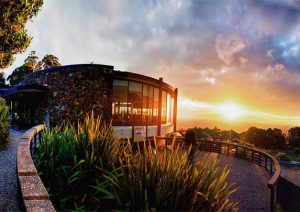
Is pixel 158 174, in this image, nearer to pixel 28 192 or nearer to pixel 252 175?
pixel 28 192

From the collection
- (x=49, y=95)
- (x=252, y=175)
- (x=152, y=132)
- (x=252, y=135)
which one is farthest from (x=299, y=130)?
(x=49, y=95)

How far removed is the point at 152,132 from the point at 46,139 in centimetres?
1424

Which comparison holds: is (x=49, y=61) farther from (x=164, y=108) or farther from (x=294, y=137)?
(x=294, y=137)

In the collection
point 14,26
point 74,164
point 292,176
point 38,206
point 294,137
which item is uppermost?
point 14,26

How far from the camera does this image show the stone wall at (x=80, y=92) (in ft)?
47.8

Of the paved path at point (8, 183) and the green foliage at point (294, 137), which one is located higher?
the paved path at point (8, 183)

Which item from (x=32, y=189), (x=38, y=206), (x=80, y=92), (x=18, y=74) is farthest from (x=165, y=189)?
(x=18, y=74)

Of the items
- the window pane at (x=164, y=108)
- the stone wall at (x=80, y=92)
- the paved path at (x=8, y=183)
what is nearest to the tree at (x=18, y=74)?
the window pane at (x=164, y=108)

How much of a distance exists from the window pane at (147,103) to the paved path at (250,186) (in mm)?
8856

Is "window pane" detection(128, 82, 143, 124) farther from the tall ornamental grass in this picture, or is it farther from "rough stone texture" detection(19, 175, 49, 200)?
"rough stone texture" detection(19, 175, 49, 200)

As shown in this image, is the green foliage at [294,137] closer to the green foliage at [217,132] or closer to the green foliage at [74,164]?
the green foliage at [217,132]

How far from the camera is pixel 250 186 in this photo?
27.6 ft

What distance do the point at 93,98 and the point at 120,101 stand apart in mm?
2840

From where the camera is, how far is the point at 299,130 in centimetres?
4291
